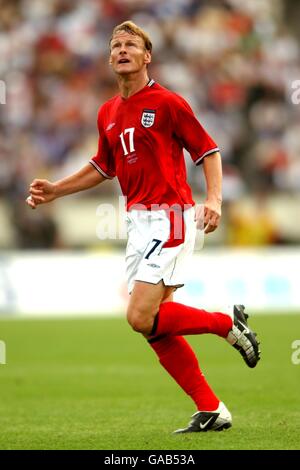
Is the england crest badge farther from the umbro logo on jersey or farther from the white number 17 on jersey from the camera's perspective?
the umbro logo on jersey

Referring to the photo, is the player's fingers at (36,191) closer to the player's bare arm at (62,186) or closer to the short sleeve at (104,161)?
the player's bare arm at (62,186)

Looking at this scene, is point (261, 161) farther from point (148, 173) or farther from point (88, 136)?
point (148, 173)

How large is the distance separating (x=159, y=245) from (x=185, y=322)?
0.52 metres

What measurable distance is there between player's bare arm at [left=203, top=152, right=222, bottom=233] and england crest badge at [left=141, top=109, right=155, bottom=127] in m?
0.43

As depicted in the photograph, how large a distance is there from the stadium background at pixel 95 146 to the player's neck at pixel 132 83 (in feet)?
23.4

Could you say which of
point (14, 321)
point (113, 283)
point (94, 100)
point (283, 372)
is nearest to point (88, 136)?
point (94, 100)

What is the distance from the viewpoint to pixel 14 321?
1535 centimetres

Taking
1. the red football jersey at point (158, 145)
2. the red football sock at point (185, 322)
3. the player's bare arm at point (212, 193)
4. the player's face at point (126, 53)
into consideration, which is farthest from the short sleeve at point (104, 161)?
the red football sock at point (185, 322)

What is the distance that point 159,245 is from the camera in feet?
21.4

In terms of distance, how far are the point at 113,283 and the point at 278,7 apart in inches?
324

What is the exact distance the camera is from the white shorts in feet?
21.2

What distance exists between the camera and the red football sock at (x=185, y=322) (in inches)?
253

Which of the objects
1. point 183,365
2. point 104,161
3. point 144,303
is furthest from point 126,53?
point 183,365

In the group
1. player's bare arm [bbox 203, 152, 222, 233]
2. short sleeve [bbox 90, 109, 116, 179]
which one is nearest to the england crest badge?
player's bare arm [bbox 203, 152, 222, 233]
